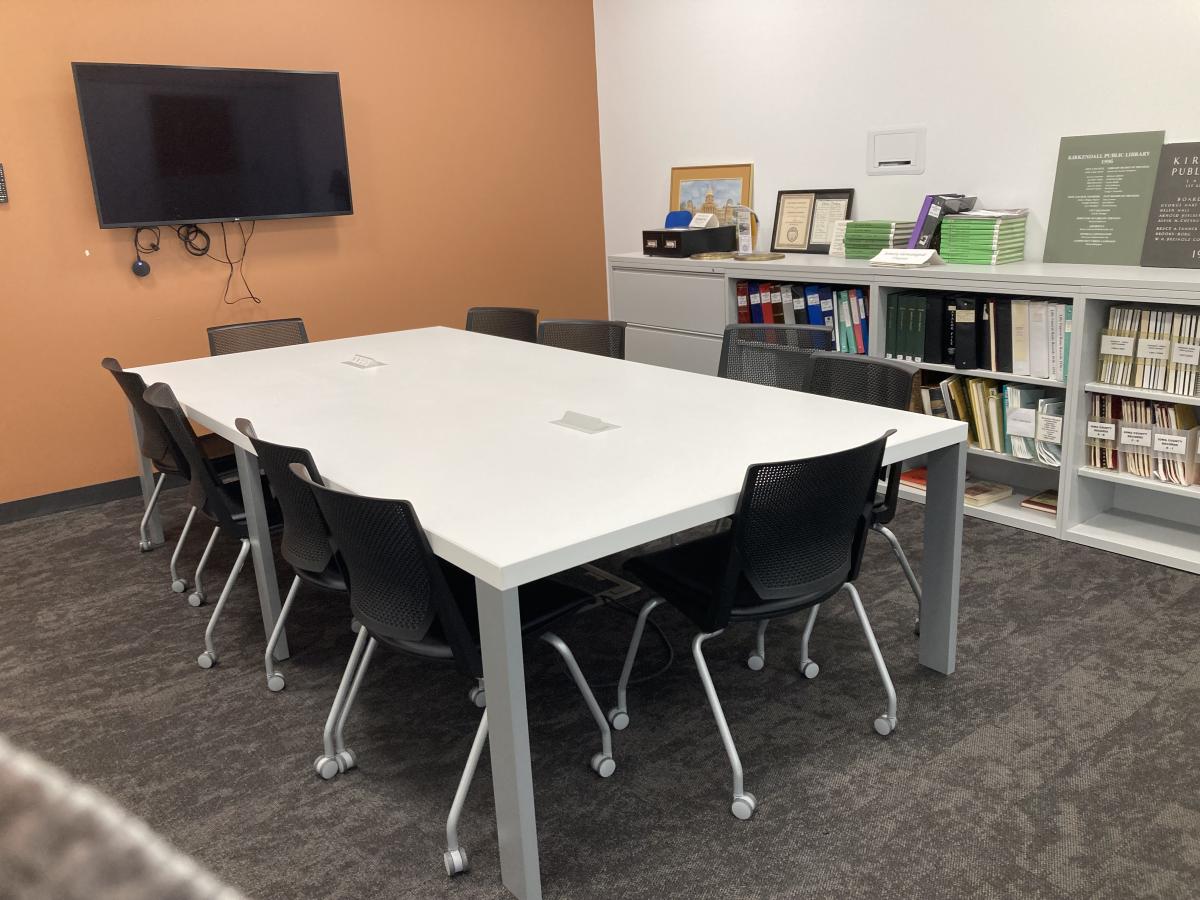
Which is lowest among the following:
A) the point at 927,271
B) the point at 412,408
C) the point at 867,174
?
the point at 412,408

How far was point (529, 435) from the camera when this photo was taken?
9.25ft

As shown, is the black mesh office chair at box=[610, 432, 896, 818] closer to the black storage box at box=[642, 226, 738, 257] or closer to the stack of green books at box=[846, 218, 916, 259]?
Result: the stack of green books at box=[846, 218, 916, 259]

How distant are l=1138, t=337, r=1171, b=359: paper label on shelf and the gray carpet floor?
2.51ft

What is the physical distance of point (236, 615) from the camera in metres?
3.60

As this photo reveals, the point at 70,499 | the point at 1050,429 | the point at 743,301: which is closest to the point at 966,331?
the point at 1050,429

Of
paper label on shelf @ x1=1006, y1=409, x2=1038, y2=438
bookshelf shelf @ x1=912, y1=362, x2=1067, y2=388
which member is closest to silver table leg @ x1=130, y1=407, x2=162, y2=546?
bookshelf shelf @ x1=912, y1=362, x2=1067, y2=388

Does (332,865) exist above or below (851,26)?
below

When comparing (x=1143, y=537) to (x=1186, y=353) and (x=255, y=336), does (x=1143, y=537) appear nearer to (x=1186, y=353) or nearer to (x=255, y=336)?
(x=1186, y=353)

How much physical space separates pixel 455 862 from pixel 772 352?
2.12 meters

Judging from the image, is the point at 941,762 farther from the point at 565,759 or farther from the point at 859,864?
the point at 565,759

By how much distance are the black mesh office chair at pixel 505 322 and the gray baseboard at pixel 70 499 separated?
174 centimetres

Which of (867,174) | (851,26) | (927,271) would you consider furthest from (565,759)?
(851,26)

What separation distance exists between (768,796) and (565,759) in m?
0.54

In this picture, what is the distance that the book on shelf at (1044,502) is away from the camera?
404cm
